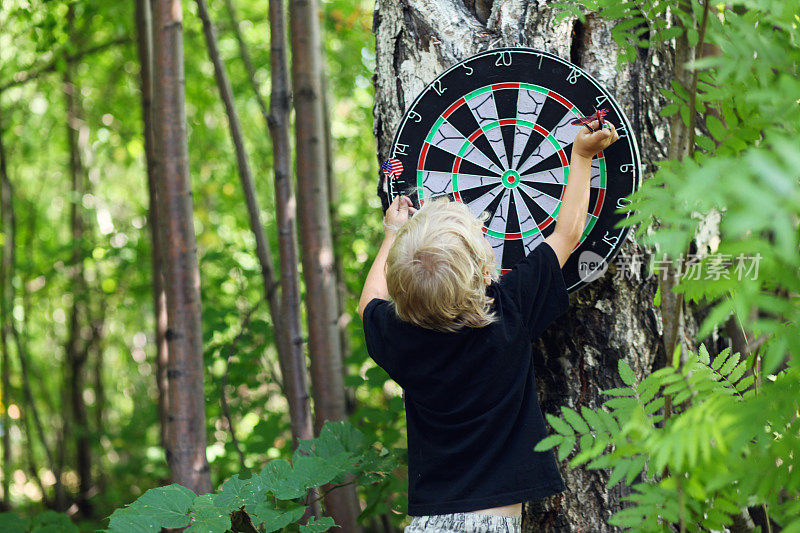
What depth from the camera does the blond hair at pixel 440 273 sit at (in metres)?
1.63

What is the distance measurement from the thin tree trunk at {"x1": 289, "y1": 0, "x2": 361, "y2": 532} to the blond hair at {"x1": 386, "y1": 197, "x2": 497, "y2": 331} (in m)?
1.13

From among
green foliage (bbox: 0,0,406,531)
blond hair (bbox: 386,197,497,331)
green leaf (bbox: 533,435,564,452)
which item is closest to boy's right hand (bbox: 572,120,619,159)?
blond hair (bbox: 386,197,497,331)

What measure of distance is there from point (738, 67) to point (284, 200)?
2051 millimetres

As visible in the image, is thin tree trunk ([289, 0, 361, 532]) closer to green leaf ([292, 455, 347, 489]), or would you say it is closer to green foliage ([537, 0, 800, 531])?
green leaf ([292, 455, 347, 489])

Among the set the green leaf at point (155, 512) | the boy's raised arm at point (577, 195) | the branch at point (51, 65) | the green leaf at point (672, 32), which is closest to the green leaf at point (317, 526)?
the green leaf at point (155, 512)

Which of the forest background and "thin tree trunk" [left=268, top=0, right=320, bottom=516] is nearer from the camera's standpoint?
the forest background

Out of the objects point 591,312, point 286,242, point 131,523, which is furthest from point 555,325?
point 131,523

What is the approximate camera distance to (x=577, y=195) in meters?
1.86

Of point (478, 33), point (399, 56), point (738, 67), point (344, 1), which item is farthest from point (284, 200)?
point (344, 1)

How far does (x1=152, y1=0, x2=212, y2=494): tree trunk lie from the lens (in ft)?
8.29

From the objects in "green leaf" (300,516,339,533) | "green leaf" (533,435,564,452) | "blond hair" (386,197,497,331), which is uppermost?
"blond hair" (386,197,497,331)

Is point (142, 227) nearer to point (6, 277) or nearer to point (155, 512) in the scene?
point (6, 277)

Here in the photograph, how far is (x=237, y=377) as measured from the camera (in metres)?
3.82

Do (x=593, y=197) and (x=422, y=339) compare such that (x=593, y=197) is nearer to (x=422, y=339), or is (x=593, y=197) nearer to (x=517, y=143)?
(x=517, y=143)
